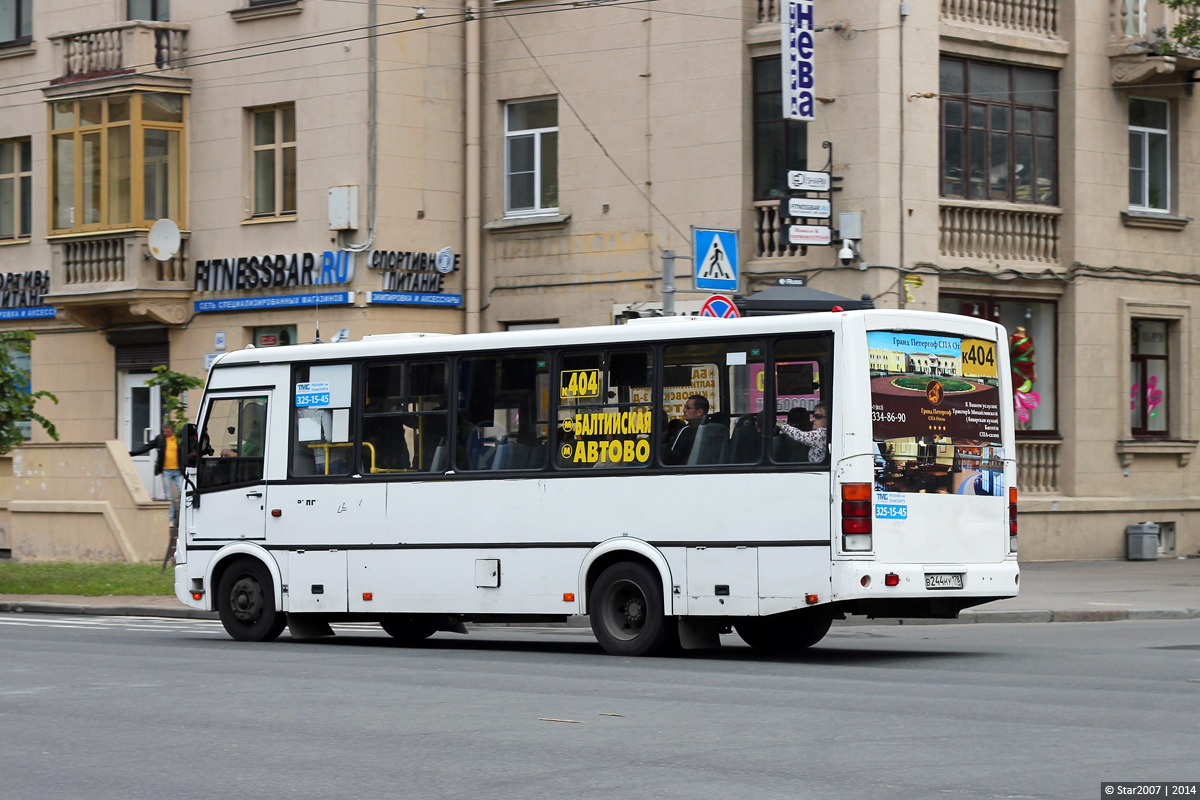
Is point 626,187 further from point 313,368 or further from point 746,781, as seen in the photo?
point 746,781

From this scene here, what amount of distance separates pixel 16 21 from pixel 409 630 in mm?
21423

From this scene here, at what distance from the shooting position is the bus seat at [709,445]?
14.3 m

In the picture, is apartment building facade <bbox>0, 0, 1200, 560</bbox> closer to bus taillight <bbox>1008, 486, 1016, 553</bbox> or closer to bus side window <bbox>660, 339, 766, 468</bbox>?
bus taillight <bbox>1008, 486, 1016, 553</bbox>

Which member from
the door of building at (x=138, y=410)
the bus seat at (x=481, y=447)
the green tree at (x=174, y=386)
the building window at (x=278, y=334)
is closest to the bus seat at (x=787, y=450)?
the bus seat at (x=481, y=447)

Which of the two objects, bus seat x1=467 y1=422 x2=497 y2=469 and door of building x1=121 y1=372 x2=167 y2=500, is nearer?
bus seat x1=467 y1=422 x2=497 y2=469

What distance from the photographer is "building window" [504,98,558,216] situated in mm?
29516

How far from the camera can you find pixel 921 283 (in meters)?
25.9

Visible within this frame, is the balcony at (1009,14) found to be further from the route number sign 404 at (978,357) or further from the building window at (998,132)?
the route number sign 404 at (978,357)

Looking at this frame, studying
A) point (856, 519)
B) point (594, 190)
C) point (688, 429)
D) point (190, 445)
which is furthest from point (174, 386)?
point (856, 519)

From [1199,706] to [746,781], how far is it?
384 centimetres

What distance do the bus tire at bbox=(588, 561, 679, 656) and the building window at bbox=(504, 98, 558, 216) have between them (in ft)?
50.1

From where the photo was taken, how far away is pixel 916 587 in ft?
45.3

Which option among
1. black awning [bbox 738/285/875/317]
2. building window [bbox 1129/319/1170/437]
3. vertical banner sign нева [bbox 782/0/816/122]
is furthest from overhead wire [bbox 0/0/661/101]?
building window [bbox 1129/319/1170/437]

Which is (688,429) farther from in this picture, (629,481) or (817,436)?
(817,436)
